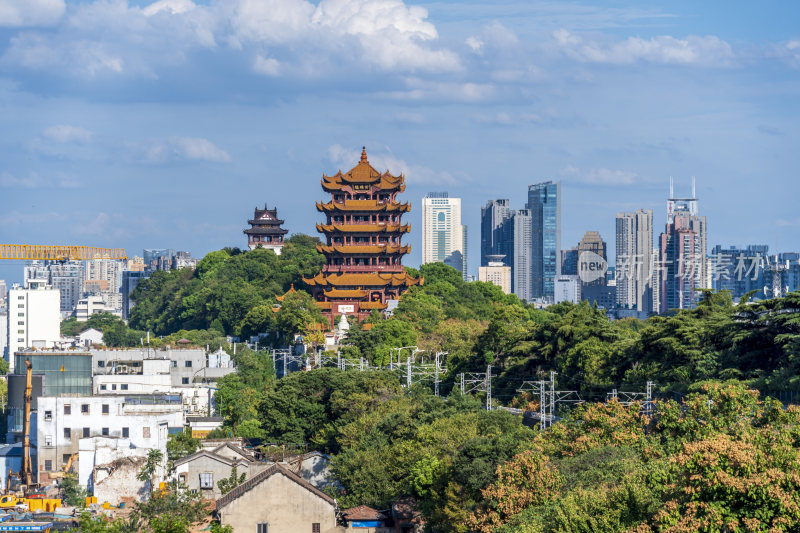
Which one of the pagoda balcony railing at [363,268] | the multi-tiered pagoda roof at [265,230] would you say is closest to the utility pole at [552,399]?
the pagoda balcony railing at [363,268]

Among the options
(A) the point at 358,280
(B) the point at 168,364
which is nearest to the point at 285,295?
(A) the point at 358,280

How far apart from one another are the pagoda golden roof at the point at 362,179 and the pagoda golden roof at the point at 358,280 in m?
7.58

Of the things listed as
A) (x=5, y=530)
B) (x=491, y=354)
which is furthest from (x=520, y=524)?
(x=491, y=354)

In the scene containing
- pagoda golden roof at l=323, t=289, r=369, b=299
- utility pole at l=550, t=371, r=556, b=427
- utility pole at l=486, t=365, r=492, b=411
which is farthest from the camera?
Answer: pagoda golden roof at l=323, t=289, r=369, b=299

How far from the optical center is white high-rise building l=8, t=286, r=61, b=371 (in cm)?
12169

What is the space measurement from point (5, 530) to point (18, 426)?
26.8m

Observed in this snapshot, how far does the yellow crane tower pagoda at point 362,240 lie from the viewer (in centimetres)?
11438

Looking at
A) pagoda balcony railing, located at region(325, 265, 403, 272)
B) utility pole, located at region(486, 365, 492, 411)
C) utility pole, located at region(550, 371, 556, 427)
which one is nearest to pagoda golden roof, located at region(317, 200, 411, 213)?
pagoda balcony railing, located at region(325, 265, 403, 272)

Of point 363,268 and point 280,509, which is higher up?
point 363,268

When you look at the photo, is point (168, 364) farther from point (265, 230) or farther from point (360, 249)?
point (265, 230)

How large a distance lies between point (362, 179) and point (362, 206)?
2.28m

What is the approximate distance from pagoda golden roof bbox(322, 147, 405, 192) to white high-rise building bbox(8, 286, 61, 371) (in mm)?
27308

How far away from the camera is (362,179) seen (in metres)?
118

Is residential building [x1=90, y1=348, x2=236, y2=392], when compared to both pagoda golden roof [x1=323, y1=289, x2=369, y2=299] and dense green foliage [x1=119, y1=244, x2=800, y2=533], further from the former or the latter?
pagoda golden roof [x1=323, y1=289, x2=369, y2=299]
